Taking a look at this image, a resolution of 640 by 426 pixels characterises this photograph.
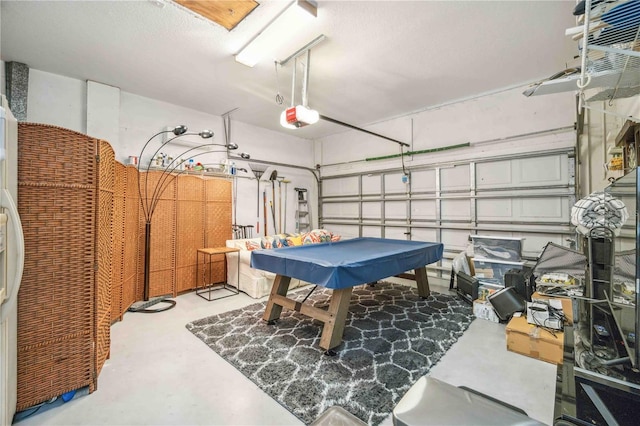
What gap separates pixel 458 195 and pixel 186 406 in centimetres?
494

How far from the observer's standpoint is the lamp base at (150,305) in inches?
148

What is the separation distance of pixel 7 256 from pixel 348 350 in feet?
8.42

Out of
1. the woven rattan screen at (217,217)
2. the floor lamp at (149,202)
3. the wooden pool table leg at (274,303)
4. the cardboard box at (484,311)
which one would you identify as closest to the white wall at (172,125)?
the floor lamp at (149,202)

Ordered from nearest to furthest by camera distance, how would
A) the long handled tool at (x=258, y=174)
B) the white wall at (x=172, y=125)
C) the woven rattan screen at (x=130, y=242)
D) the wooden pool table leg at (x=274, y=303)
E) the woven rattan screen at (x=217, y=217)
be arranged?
the wooden pool table leg at (x=274, y=303)
the woven rattan screen at (x=130, y=242)
the white wall at (x=172, y=125)
the woven rattan screen at (x=217, y=217)
the long handled tool at (x=258, y=174)

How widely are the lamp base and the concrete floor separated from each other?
25.7 inches

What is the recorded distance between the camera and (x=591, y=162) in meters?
3.70

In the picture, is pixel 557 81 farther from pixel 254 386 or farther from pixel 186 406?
pixel 186 406

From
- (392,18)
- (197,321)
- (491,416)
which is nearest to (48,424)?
(197,321)

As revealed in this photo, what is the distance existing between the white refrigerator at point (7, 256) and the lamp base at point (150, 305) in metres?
2.12

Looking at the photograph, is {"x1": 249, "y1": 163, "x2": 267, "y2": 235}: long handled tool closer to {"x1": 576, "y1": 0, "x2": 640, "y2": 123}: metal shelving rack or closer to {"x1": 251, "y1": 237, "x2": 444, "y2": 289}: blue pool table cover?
{"x1": 251, "y1": 237, "x2": 444, "y2": 289}: blue pool table cover

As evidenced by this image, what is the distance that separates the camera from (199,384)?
221 centimetres

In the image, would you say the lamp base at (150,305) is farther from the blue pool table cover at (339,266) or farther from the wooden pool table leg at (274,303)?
the blue pool table cover at (339,266)

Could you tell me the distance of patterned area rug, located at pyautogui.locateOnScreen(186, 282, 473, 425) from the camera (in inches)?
79.4

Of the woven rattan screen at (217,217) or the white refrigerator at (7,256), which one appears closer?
the white refrigerator at (7,256)
